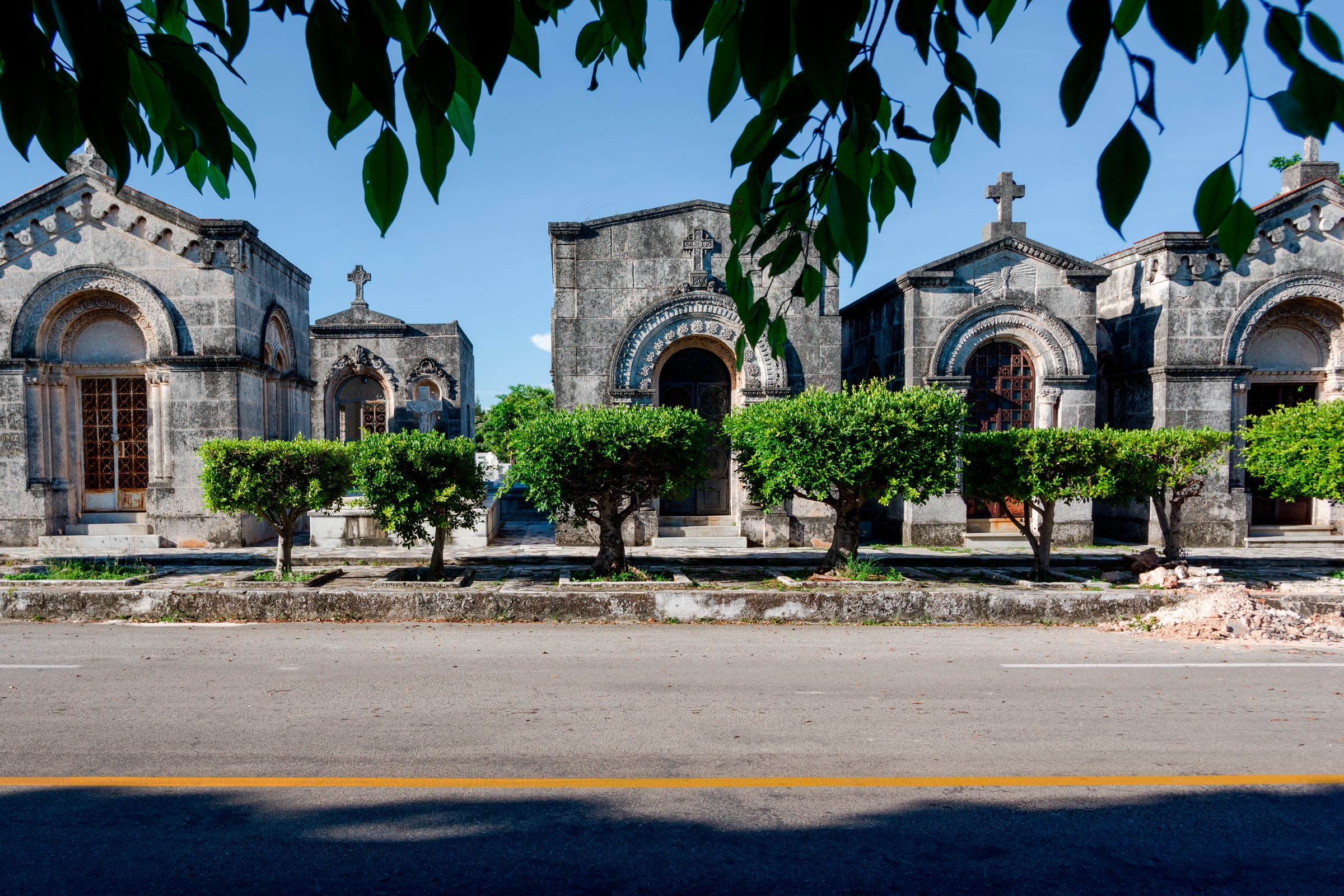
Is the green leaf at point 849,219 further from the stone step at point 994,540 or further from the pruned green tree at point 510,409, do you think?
the pruned green tree at point 510,409

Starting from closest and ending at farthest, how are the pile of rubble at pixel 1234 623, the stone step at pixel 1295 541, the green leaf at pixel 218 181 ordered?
1. the green leaf at pixel 218 181
2. the pile of rubble at pixel 1234 623
3. the stone step at pixel 1295 541

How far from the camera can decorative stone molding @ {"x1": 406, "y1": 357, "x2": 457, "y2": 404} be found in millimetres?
24406

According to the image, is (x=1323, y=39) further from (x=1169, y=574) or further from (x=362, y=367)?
(x=362, y=367)

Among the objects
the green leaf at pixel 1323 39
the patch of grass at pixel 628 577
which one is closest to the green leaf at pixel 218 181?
the green leaf at pixel 1323 39

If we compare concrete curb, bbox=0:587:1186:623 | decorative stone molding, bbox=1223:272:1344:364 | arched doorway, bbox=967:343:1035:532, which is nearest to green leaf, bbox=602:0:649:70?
concrete curb, bbox=0:587:1186:623

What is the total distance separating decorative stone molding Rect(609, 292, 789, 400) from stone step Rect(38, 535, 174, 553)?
853cm

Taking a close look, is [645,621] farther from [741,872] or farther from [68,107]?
[68,107]

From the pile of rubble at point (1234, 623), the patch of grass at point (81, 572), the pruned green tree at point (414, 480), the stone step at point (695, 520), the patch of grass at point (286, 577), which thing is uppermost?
the pruned green tree at point (414, 480)

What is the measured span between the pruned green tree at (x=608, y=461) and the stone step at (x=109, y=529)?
8264mm

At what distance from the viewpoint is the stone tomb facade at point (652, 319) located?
14.3 metres

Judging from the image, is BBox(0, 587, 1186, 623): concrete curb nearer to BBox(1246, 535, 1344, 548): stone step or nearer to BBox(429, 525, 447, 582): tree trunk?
BBox(429, 525, 447, 582): tree trunk

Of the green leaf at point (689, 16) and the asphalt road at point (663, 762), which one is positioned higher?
the green leaf at point (689, 16)

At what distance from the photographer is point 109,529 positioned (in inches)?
551

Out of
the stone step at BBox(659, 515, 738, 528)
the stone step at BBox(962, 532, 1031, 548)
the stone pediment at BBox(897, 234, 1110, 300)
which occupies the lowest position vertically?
the stone step at BBox(962, 532, 1031, 548)
